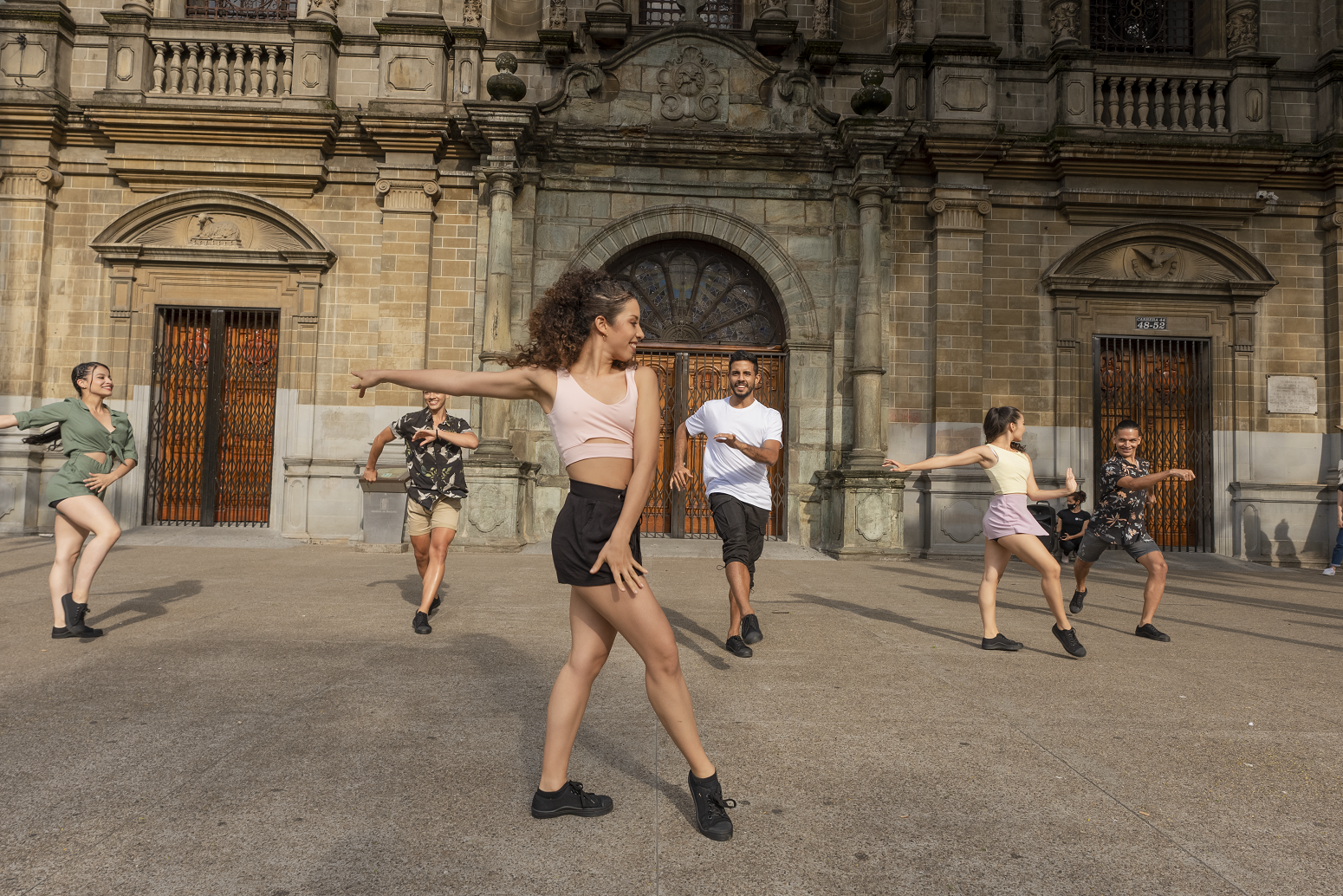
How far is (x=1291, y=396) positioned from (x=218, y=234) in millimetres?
16937

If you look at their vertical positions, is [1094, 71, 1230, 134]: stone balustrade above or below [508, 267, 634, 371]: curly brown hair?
above

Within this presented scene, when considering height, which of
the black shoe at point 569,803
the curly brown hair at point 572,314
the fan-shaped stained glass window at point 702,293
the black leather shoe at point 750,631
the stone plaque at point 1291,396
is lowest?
the black shoe at point 569,803

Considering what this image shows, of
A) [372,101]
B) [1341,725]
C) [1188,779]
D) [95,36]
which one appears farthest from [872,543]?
[95,36]

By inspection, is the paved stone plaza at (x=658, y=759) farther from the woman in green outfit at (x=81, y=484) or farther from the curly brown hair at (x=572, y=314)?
the curly brown hair at (x=572, y=314)

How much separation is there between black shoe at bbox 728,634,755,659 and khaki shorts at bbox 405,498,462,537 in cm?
230

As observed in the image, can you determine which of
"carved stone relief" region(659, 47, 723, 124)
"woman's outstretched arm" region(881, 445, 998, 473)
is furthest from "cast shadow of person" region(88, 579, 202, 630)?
"carved stone relief" region(659, 47, 723, 124)

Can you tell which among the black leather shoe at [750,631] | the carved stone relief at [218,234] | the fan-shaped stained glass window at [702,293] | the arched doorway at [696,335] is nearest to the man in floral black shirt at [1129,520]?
the black leather shoe at [750,631]

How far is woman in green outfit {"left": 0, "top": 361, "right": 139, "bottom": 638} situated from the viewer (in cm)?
527

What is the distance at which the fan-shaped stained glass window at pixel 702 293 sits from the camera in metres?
12.9

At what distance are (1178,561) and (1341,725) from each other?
916 cm

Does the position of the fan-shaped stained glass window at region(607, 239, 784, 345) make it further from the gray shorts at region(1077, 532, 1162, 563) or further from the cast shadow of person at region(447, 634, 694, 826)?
the cast shadow of person at region(447, 634, 694, 826)

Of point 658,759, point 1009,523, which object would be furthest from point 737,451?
point 658,759

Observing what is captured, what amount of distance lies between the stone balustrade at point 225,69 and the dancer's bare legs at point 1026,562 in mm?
12193

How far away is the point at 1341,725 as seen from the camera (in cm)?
393
